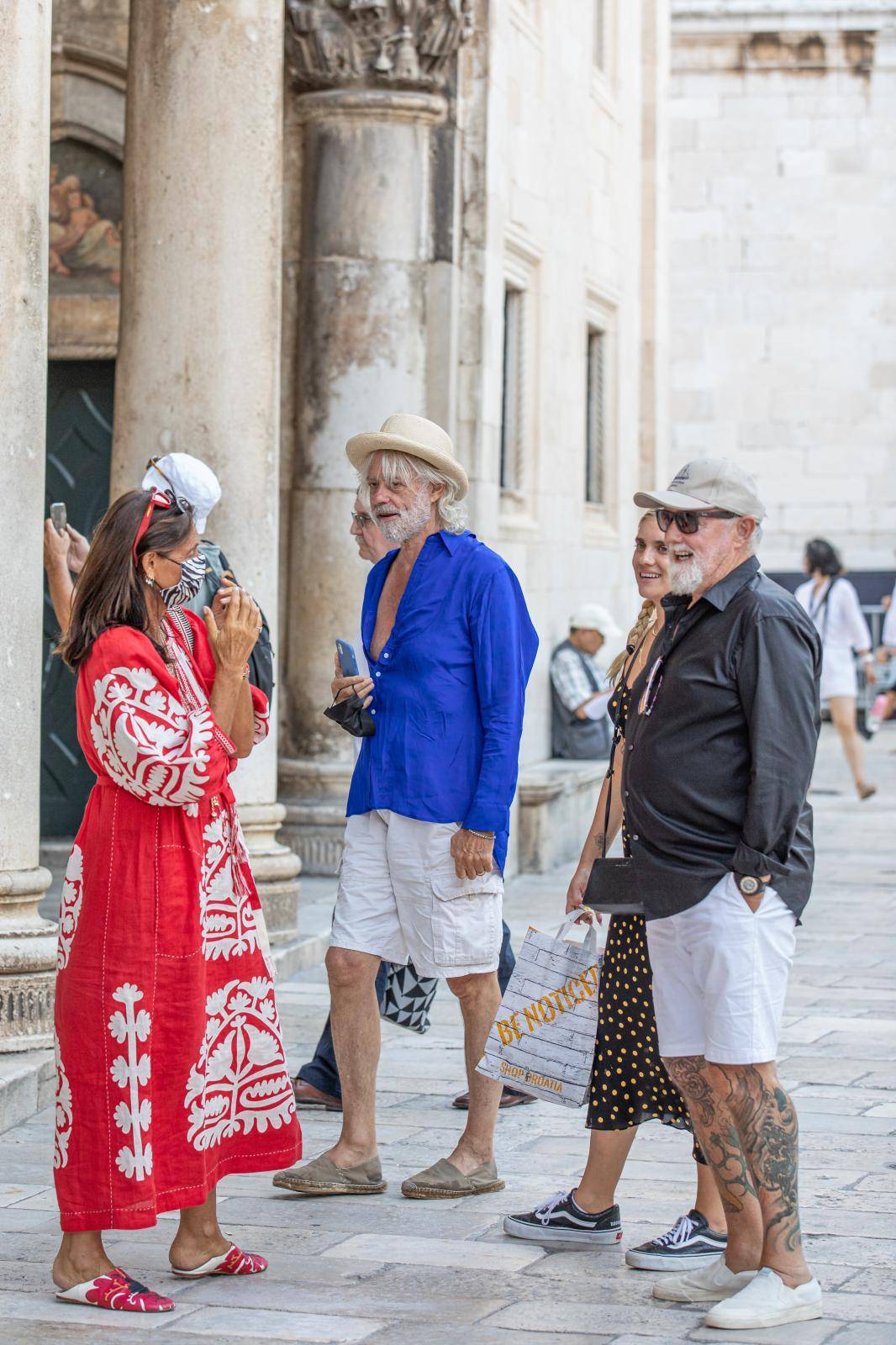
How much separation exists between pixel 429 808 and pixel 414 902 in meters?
0.26

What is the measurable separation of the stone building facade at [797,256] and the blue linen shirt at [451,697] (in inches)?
780

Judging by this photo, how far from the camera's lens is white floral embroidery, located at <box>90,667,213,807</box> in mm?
4664

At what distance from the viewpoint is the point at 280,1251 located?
17.1ft

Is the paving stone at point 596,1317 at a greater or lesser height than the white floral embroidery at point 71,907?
lesser

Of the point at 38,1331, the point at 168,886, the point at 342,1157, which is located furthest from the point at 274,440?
the point at 38,1331

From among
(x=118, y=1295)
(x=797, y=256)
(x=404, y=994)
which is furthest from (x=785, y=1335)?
(x=797, y=256)

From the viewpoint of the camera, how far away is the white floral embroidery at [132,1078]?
467 cm

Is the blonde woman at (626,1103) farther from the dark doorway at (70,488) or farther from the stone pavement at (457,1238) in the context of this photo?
the dark doorway at (70,488)

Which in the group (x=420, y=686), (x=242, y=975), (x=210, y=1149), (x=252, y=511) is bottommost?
(x=210, y=1149)

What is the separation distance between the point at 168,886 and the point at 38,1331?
3.13ft

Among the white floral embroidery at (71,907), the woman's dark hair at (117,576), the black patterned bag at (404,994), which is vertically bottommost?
the black patterned bag at (404,994)

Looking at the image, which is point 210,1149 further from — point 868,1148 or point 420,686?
point 868,1148

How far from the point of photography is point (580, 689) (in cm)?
1331

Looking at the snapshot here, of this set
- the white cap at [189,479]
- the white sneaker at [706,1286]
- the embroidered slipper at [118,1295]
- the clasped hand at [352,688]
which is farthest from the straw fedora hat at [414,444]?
the embroidered slipper at [118,1295]
